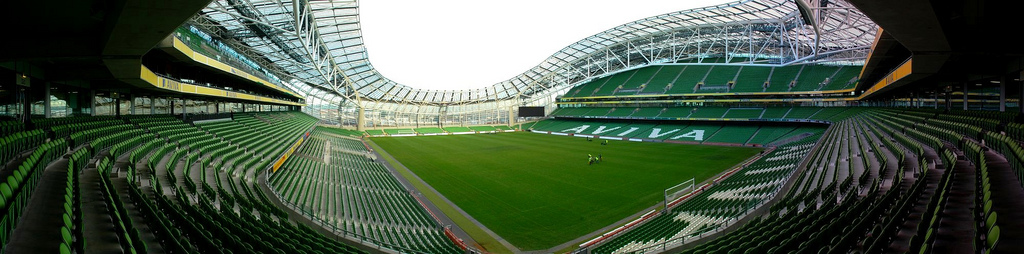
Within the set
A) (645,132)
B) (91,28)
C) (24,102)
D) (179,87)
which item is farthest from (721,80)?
(24,102)

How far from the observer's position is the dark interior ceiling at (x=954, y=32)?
7.82 m

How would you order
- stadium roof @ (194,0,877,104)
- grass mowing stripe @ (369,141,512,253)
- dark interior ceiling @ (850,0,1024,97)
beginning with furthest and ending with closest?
stadium roof @ (194,0,877,104), grass mowing stripe @ (369,141,512,253), dark interior ceiling @ (850,0,1024,97)

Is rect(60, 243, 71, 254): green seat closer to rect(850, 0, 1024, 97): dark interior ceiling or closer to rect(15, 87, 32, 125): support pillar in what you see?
rect(850, 0, 1024, 97): dark interior ceiling

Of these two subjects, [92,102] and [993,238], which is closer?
[993,238]

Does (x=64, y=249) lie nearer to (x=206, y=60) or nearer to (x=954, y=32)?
(x=954, y=32)

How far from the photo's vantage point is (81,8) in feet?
27.5

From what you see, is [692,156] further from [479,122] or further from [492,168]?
[479,122]

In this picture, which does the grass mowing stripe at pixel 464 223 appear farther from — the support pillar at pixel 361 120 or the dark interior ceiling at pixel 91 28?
the support pillar at pixel 361 120

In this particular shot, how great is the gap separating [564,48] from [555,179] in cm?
3446

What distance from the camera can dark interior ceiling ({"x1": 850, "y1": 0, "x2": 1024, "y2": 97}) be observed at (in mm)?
7820

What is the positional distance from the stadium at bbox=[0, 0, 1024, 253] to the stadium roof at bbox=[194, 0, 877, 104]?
37 cm

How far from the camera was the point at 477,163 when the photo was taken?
3100 cm

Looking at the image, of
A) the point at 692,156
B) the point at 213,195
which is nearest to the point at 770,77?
the point at 692,156

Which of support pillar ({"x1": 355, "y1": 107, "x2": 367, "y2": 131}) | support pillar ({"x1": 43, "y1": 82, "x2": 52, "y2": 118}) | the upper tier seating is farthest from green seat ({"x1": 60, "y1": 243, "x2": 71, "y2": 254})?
support pillar ({"x1": 355, "y1": 107, "x2": 367, "y2": 131})
